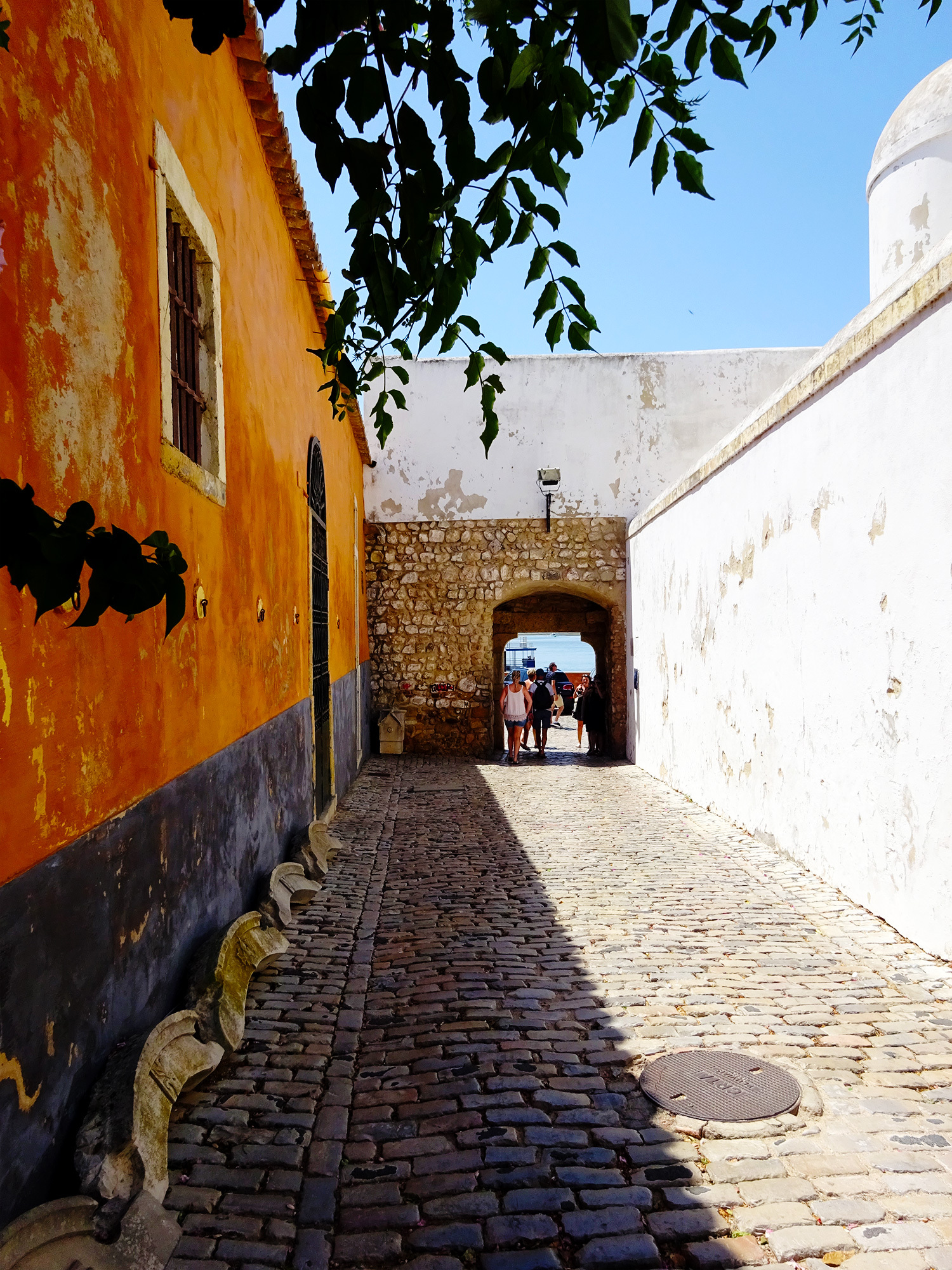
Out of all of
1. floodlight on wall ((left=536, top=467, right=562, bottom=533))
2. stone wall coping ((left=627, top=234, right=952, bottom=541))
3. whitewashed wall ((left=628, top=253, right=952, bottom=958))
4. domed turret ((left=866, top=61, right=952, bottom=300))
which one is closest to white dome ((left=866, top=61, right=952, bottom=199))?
domed turret ((left=866, top=61, right=952, bottom=300))

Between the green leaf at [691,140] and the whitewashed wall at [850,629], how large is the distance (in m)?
3.09

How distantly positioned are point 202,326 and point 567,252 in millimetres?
2825

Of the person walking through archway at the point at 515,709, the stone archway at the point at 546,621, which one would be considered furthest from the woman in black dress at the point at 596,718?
the person walking through archway at the point at 515,709

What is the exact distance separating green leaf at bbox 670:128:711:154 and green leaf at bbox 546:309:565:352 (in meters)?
0.56

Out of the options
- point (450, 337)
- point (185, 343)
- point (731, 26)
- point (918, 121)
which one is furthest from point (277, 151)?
point (918, 121)

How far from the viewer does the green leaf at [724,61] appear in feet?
6.10

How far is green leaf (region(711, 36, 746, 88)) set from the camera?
6.10 ft

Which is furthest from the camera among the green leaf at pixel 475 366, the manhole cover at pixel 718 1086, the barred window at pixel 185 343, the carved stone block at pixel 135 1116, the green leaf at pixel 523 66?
the barred window at pixel 185 343

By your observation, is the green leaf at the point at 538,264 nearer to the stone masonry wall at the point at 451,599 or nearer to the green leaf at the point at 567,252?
the green leaf at the point at 567,252

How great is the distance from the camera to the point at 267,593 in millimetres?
5812

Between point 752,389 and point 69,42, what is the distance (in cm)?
1380

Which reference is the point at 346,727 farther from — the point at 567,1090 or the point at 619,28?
the point at 619,28

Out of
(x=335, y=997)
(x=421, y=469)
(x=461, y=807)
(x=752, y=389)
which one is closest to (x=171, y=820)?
(x=335, y=997)

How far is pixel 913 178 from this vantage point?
9141 mm
